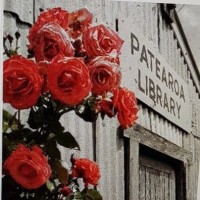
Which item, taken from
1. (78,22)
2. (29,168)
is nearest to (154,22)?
(78,22)

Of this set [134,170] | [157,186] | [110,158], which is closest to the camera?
[110,158]

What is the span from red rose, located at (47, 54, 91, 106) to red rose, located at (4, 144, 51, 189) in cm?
12

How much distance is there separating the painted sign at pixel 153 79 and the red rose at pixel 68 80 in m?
0.72

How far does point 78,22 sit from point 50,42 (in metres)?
0.11

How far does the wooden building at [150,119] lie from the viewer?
1.99 meters

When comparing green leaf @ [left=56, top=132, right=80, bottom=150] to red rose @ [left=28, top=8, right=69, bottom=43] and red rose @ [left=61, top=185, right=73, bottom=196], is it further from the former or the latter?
red rose @ [left=28, top=8, right=69, bottom=43]

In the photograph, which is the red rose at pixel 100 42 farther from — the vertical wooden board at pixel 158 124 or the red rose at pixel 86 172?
the vertical wooden board at pixel 158 124

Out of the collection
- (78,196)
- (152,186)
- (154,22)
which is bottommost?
(78,196)

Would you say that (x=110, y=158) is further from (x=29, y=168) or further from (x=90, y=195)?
(x=29, y=168)

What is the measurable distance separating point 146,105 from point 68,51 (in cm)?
92

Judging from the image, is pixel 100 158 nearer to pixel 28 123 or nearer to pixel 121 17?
pixel 121 17

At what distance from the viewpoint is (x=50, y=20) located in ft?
4.30

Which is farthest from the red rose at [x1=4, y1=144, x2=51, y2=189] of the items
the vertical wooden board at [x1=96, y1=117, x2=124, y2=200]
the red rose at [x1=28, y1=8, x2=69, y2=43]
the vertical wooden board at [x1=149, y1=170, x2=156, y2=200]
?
the vertical wooden board at [x1=149, y1=170, x2=156, y2=200]

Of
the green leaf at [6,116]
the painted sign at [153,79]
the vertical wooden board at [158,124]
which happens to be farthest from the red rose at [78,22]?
the vertical wooden board at [158,124]
